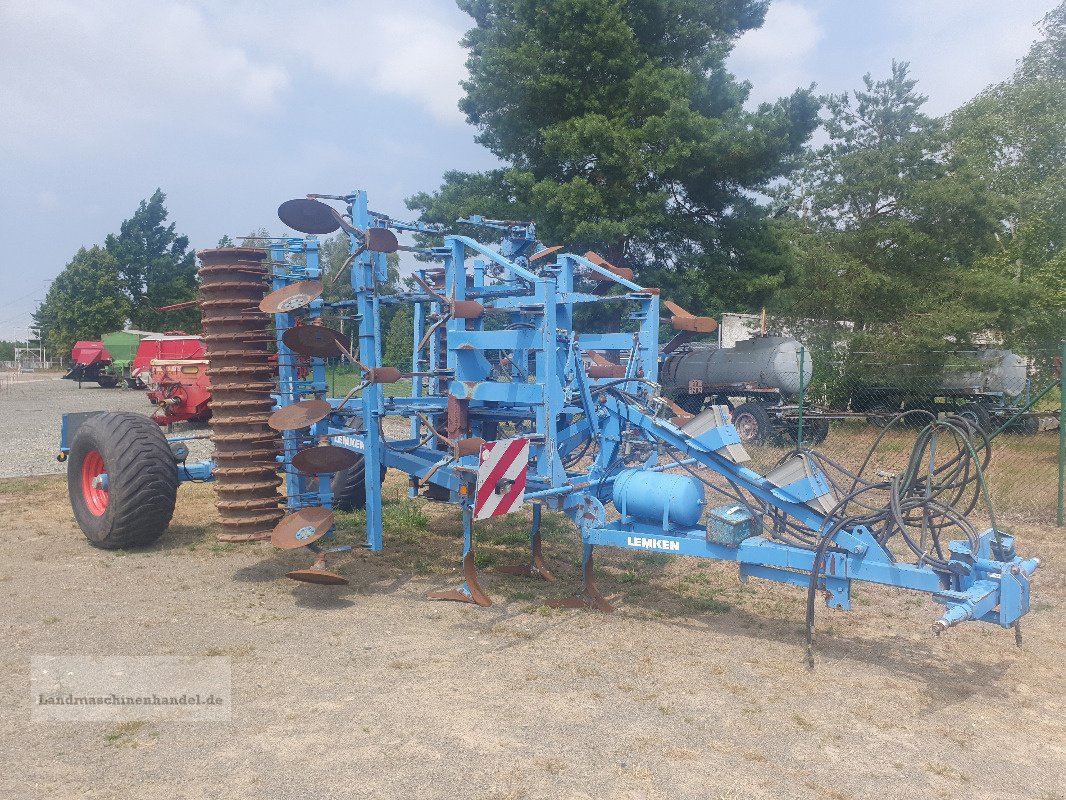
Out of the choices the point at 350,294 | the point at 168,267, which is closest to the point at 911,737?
the point at 350,294

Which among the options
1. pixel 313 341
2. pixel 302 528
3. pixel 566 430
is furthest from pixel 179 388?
pixel 566 430

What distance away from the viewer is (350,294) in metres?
6.56

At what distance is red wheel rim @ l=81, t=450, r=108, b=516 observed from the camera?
733 centimetres

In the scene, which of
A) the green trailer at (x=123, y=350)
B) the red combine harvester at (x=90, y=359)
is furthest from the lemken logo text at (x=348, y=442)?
the red combine harvester at (x=90, y=359)

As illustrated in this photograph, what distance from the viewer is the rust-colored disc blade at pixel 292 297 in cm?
586

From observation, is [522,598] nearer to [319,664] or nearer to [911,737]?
[319,664]

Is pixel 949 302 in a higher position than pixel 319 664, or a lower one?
higher

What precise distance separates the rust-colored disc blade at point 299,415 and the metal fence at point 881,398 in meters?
8.68

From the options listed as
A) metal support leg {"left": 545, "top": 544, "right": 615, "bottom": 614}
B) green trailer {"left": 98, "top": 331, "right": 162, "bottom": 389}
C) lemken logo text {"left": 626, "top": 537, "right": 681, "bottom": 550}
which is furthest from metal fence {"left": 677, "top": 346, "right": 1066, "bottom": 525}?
green trailer {"left": 98, "top": 331, "right": 162, "bottom": 389}

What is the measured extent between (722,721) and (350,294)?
13.8 ft

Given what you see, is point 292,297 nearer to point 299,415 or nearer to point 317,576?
point 299,415

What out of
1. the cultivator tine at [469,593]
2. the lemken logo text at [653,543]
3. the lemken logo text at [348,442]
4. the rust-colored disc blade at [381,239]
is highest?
the rust-colored disc blade at [381,239]

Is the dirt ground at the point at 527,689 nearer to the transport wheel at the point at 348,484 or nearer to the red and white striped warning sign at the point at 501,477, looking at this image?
the red and white striped warning sign at the point at 501,477

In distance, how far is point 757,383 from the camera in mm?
17031
